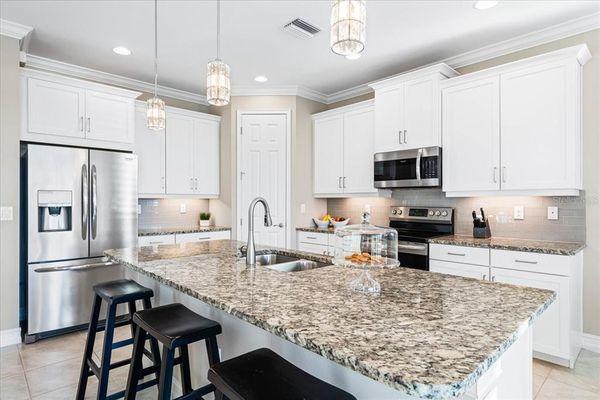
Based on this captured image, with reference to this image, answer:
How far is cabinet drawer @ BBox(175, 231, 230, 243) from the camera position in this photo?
430 cm

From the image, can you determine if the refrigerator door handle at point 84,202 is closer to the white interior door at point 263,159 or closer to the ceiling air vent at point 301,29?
the white interior door at point 263,159

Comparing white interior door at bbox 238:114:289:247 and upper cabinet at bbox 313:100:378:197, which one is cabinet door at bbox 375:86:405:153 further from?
white interior door at bbox 238:114:289:247

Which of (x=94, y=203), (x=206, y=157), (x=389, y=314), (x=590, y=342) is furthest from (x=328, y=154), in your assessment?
(x=389, y=314)

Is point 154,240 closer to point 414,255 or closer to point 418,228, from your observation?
point 414,255

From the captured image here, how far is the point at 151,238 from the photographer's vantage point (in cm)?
403

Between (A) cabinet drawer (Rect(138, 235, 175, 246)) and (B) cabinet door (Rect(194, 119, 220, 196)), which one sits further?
(B) cabinet door (Rect(194, 119, 220, 196))

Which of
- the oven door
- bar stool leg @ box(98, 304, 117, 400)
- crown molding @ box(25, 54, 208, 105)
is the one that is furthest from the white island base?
crown molding @ box(25, 54, 208, 105)

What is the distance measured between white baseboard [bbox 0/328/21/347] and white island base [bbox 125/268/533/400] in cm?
219

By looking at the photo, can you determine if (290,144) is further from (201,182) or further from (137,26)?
(137,26)

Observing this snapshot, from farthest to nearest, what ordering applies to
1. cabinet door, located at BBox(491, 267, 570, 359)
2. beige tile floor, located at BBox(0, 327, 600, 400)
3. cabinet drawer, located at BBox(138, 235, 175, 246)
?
cabinet drawer, located at BBox(138, 235, 175, 246)
cabinet door, located at BBox(491, 267, 570, 359)
beige tile floor, located at BBox(0, 327, 600, 400)

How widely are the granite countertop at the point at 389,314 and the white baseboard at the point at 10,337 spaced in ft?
6.70

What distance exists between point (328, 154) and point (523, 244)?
2.53 metres

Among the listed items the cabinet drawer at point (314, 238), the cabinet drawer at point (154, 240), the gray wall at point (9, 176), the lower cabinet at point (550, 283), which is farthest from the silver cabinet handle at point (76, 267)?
the lower cabinet at point (550, 283)

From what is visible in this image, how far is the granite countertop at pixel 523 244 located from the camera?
105 inches
